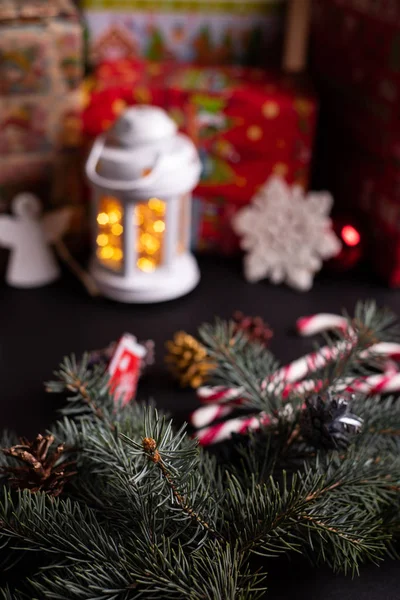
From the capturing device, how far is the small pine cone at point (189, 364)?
0.97 m

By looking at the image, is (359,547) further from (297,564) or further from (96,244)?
(96,244)

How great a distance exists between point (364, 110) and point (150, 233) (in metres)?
0.50

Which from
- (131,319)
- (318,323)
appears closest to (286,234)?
(318,323)

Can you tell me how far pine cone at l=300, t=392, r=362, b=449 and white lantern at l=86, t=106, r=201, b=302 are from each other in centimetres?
55

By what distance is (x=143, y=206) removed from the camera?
1164 mm

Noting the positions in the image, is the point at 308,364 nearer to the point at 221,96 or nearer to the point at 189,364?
the point at 189,364

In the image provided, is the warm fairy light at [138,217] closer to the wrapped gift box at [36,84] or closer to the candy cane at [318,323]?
the wrapped gift box at [36,84]

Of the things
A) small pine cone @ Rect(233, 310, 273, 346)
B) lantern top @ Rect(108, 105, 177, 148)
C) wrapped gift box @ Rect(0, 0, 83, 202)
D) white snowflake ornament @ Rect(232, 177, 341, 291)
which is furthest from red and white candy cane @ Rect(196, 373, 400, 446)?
wrapped gift box @ Rect(0, 0, 83, 202)

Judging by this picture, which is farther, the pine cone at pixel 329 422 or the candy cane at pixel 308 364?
the candy cane at pixel 308 364

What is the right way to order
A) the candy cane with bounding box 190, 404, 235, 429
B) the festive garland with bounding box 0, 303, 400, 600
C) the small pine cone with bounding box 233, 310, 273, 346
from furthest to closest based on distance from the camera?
the small pine cone with bounding box 233, 310, 273, 346 < the candy cane with bounding box 190, 404, 235, 429 < the festive garland with bounding box 0, 303, 400, 600

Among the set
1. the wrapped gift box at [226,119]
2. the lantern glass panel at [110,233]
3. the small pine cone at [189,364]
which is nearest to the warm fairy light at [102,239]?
the lantern glass panel at [110,233]

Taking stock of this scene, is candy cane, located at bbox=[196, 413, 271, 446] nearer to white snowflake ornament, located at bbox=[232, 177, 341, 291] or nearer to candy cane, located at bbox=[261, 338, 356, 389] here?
candy cane, located at bbox=[261, 338, 356, 389]

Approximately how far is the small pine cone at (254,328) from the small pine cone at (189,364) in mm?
118

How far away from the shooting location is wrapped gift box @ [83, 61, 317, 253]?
1261mm
